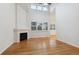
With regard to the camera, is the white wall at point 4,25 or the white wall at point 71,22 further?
the white wall at point 71,22

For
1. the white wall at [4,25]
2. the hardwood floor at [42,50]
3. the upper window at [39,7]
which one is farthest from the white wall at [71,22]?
the white wall at [4,25]

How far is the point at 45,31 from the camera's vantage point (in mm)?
7250

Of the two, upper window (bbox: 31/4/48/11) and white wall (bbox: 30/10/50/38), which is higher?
upper window (bbox: 31/4/48/11)

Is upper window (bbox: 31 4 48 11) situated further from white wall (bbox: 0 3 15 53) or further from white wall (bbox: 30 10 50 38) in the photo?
white wall (bbox: 0 3 15 53)

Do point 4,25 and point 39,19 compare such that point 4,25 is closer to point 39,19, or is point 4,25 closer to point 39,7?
point 39,7

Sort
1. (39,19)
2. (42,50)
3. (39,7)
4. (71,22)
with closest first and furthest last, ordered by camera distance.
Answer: (42,50) < (71,22) < (39,7) < (39,19)

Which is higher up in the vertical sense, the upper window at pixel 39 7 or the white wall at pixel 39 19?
the upper window at pixel 39 7

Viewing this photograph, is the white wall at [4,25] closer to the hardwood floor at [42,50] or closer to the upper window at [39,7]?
the hardwood floor at [42,50]

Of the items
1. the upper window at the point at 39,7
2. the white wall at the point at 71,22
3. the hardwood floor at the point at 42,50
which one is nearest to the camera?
the hardwood floor at the point at 42,50

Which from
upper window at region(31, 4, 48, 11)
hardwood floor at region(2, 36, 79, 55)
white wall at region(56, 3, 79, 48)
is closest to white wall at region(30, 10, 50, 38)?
upper window at region(31, 4, 48, 11)

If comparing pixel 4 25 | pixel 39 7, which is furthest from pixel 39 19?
pixel 4 25

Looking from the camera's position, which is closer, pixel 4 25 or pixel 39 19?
pixel 4 25
